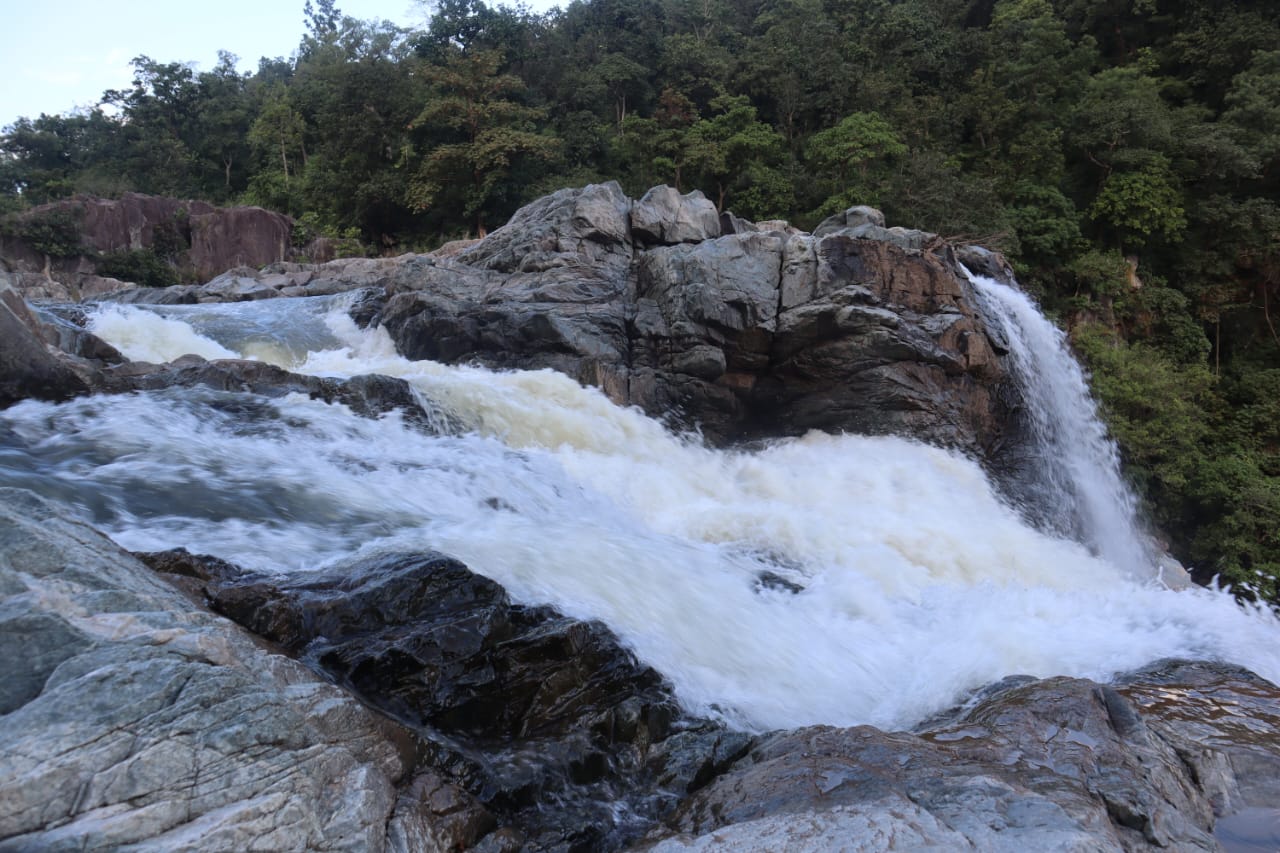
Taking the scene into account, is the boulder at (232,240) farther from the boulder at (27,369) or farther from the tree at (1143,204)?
the tree at (1143,204)

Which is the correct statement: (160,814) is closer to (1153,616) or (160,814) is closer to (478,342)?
(1153,616)

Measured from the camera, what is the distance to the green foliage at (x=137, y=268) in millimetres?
22016

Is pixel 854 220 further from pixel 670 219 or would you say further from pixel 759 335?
pixel 759 335

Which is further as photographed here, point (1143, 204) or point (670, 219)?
point (1143, 204)

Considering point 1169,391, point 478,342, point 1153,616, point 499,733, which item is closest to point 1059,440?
point 1169,391

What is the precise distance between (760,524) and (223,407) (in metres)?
5.48

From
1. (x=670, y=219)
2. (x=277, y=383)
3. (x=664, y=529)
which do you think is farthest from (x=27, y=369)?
(x=670, y=219)

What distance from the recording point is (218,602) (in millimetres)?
3500

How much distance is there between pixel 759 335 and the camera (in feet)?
37.8

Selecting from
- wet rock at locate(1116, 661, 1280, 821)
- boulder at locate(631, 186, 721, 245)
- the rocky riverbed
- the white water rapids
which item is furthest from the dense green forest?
the rocky riverbed

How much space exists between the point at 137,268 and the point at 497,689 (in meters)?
24.4

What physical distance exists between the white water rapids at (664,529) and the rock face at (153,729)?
148cm

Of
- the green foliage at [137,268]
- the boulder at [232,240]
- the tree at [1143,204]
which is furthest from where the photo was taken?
the boulder at [232,240]

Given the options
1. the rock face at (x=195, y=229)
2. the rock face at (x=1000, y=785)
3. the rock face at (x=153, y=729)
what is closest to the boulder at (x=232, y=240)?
the rock face at (x=195, y=229)
